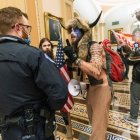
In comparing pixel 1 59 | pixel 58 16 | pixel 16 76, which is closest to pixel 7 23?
pixel 1 59

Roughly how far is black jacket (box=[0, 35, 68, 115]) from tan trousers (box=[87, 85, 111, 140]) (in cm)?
94

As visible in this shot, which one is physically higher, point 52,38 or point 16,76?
point 52,38

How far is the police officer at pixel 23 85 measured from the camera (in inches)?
53.6

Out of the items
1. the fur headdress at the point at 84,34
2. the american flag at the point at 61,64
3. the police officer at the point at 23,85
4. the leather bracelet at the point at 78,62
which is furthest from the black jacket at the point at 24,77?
the american flag at the point at 61,64

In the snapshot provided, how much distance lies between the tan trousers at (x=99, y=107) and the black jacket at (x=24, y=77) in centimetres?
94

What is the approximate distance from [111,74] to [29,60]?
163 cm

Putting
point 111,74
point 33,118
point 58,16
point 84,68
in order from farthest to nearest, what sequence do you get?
1. point 58,16
2. point 111,74
3. point 84,68
4. point 33,118

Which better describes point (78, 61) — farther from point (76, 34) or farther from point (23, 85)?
point (23, 85)

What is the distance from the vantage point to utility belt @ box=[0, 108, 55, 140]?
1450mm

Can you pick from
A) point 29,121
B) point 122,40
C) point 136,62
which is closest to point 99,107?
point 29,121

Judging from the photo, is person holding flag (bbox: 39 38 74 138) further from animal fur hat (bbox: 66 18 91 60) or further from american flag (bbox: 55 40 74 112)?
animal fur hat (bbox: 66 18 91 60)

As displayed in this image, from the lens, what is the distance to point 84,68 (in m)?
2.10

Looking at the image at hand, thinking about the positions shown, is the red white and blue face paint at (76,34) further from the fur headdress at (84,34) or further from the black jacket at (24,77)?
the black jacket at (24,77)

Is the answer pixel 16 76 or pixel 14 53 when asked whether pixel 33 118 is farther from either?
pixel 14 53
